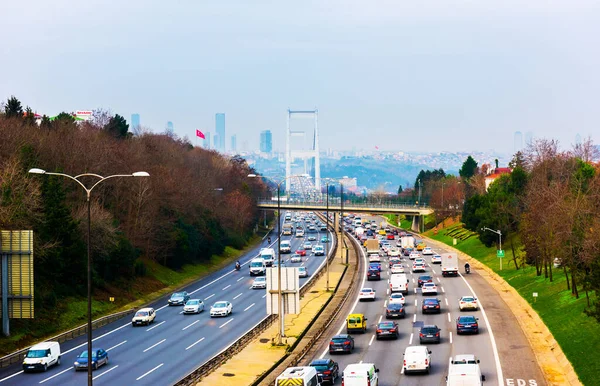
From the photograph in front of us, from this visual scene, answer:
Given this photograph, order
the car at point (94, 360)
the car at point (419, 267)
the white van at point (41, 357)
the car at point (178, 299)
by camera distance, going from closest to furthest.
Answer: the car at point (94, 360), the white van at point (41, 357), the car at point (178, 299), the car at point (419, 267)

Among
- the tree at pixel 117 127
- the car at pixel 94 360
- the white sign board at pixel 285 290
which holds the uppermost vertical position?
the tree at pixel 117 127

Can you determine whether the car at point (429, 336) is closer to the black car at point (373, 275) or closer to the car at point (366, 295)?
the car at point (366, 295)

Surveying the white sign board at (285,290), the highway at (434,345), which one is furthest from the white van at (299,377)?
the white sign board at (285,290)

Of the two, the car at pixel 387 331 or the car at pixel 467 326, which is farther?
the car at pixel 467 326

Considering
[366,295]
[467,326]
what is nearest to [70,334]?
[366,295]

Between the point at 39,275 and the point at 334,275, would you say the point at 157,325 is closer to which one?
the point at 39,275

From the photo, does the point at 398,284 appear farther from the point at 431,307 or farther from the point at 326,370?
Answer: the point at 326,370
